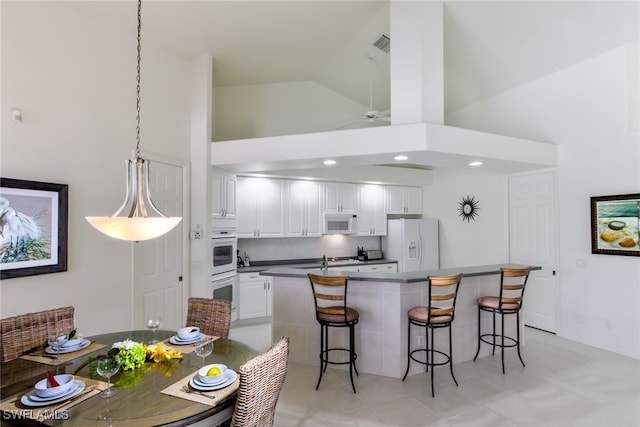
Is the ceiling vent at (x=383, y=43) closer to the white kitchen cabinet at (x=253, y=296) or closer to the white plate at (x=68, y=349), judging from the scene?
the white kitchen cabinet at (x=253, y=296)

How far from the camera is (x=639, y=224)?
3789 mm

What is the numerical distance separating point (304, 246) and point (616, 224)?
4.47 m

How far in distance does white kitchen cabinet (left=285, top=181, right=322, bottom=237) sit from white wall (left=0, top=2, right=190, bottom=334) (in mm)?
2341

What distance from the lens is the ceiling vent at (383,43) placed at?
452 cm

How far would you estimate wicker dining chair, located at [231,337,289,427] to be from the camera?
1.44m

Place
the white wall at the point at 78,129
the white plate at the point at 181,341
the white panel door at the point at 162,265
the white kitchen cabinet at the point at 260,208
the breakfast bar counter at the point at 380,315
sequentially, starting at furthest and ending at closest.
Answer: the white kitchen cabinet at the point at 260,208 → the white panel door at the point at 162,265 → the breakfast bar counter at the point at 380,315 → the white wall at the point at 78,129 → the white plate at the point at 181,341

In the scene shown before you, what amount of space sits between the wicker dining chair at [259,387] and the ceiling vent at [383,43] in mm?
4235

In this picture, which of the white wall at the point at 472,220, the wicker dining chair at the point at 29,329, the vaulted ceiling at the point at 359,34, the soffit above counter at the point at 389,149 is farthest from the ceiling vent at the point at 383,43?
the wicker dining chair at the point at 29,329

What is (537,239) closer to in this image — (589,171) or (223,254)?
(589,171)

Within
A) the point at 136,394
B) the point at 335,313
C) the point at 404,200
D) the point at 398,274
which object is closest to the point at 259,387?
the point at 136,394

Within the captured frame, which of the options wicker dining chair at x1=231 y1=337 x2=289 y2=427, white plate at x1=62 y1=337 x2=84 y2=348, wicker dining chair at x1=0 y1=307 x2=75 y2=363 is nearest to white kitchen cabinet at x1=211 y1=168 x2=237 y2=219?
wicker dining chair at x1=0 y1=307 x2=75 y2=363

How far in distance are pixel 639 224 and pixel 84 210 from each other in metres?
5.81

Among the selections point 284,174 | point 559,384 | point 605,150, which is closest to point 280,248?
point 284,174

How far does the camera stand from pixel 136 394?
62.3 inches
